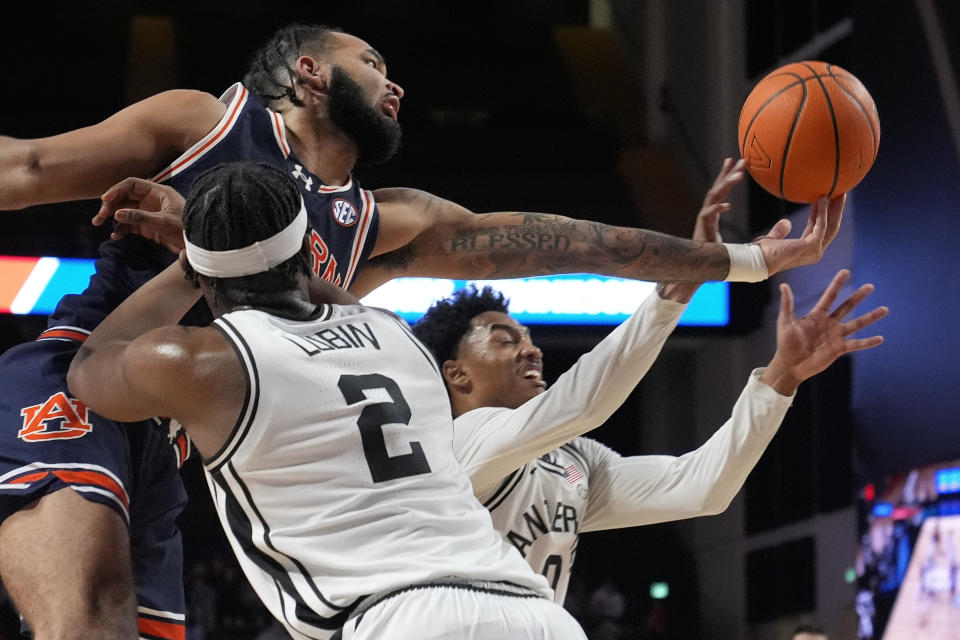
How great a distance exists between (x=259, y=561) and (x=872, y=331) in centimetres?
803

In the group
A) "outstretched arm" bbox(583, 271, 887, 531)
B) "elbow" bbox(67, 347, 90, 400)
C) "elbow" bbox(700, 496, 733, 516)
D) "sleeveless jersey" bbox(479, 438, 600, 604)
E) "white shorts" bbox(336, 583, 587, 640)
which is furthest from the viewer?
"elbow" bbox(700, 496, 733, 516)

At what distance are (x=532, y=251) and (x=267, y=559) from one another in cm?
158

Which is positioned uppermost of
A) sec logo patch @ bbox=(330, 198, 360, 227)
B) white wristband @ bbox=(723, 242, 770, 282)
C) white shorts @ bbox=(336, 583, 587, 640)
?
sec logo patch @ bbox=(330, 198, 360, 227)

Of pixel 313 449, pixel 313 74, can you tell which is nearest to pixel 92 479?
pixel 313 449

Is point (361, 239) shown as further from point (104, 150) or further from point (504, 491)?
point (504, 491)

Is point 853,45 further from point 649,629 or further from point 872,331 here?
point 649,629

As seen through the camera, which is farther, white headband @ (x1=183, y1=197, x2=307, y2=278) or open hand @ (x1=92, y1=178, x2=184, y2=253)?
open hand @ (x1=92, y1=178, x2=184, y2=253)

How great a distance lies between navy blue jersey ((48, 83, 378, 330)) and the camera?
2922 mm

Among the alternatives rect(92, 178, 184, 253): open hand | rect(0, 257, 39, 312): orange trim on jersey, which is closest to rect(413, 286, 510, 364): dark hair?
rect(92, 178, 184, 253): open hand

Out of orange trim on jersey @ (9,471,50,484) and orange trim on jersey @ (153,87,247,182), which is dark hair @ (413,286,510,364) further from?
orange trim on jersey @ (9,471,50,484)

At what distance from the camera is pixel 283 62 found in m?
3.46

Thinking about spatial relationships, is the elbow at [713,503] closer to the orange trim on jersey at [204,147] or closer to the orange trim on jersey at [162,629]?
the orange trim on jersey at [162,629]

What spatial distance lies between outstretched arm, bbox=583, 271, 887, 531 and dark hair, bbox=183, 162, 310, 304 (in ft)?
5.82

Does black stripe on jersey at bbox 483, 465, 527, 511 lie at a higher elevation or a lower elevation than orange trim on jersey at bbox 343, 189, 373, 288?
lower
